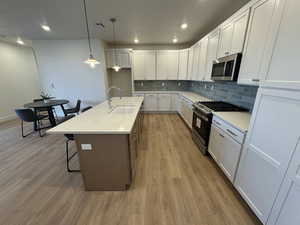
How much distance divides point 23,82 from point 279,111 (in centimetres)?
757

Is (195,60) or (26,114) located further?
(195,60)

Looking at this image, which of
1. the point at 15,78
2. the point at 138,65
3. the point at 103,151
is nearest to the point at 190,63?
the point at 138,65

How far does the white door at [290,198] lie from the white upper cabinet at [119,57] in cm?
494

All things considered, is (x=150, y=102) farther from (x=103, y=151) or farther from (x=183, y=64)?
(x=103, y=151)

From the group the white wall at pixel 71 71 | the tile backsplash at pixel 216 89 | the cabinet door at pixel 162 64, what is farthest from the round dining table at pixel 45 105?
the cabinet door at pixel 162 64

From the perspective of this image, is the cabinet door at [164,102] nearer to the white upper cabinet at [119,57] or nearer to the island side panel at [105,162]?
the white upper cabinet at [119,57]

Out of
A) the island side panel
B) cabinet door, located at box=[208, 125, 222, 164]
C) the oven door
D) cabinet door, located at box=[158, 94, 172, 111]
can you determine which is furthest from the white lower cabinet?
cabinet door, located at box=[158, 94, 172, 111]

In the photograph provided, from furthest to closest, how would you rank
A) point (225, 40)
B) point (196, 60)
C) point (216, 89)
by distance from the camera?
point (196, 60) < point (216, 89) < point (225, 40)

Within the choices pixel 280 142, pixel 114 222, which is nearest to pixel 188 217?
pixel 114 222

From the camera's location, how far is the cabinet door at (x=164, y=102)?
5.09 meters

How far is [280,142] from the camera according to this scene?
3.51 ft

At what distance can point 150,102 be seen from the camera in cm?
514

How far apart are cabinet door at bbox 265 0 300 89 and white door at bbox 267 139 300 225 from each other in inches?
21.6

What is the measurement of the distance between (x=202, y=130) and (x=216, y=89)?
1.46 meters
